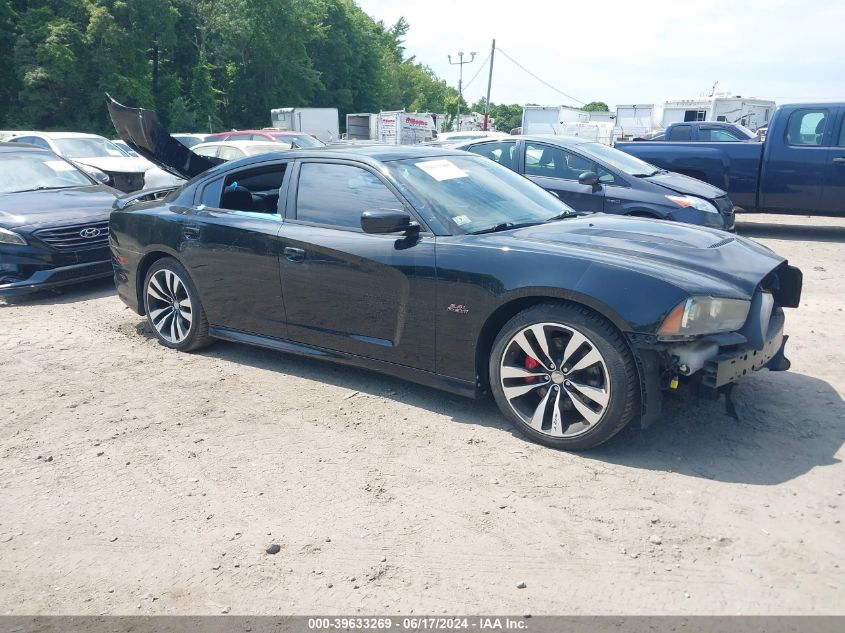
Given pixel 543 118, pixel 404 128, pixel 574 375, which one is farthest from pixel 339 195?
pixel 543 118

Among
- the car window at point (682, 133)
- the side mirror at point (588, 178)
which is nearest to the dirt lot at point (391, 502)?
the side mirror at point (588, 178)

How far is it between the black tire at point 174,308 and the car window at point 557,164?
4899mm

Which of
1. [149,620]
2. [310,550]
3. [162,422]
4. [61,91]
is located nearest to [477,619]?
[310,550]

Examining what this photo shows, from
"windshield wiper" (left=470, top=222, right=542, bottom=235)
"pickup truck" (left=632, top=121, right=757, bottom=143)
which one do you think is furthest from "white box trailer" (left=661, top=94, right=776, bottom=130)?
"windshield wiper" (left=470, top=222, right=542, bottom=235)

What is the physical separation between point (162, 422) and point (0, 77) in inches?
1599

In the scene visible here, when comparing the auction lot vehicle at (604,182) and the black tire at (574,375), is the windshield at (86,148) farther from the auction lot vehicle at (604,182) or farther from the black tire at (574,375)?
the black tire at (574,375)

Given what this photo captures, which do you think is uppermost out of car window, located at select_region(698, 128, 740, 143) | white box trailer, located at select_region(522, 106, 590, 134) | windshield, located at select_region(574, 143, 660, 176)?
white box trailer, located at select_region(522, 106, 590, 134)

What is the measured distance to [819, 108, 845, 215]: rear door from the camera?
1055 cm

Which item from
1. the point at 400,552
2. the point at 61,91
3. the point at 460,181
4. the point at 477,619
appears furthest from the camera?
the point at 61,91

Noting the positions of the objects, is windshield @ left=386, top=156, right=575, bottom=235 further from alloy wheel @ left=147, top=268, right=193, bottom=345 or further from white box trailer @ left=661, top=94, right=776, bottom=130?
white box trailer @ left=661, top=94, right=776, bottom=130

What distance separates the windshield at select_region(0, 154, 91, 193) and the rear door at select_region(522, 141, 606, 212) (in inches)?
220

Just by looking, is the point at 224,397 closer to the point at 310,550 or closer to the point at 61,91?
the point at 310,550

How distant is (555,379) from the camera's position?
3.89 metres

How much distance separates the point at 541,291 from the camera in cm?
386
